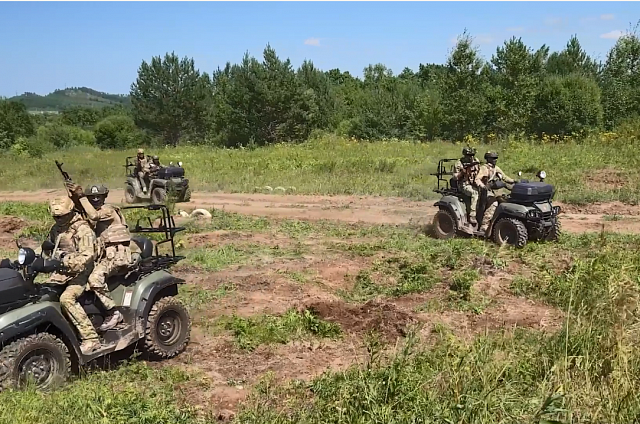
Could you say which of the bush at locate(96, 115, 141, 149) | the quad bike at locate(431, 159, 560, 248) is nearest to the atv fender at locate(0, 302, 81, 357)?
the quad bike at locate(431, 159, 560, 248)

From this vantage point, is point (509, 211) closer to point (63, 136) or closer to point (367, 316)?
point (367, 316)

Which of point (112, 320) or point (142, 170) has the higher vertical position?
point (142, 170)

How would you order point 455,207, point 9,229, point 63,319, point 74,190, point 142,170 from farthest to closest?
1. point 142,170
2. point 9,229
3. point 455,207
4. point 74,190
5. point 63,319

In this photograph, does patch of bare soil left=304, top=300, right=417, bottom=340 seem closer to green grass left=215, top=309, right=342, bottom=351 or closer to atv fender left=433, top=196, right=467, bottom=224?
green grass left=215, top=309, right=342, bottom=351

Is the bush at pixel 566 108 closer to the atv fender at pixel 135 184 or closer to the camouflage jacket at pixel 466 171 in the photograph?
the atv fender at pixel 135 184

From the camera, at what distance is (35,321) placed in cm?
532

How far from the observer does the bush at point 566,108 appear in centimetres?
3231

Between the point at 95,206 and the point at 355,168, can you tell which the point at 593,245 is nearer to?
the point at 95,206

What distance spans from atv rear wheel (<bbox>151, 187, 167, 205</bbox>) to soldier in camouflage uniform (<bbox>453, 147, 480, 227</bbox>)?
8.96 meters

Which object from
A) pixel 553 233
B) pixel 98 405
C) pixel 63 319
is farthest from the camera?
pixel 553 233

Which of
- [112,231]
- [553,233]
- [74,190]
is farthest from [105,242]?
[553,233]

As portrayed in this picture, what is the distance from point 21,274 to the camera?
5527 millimetres

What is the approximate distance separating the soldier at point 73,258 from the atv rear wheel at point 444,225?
724 cm

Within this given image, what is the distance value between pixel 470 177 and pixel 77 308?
7.59m
